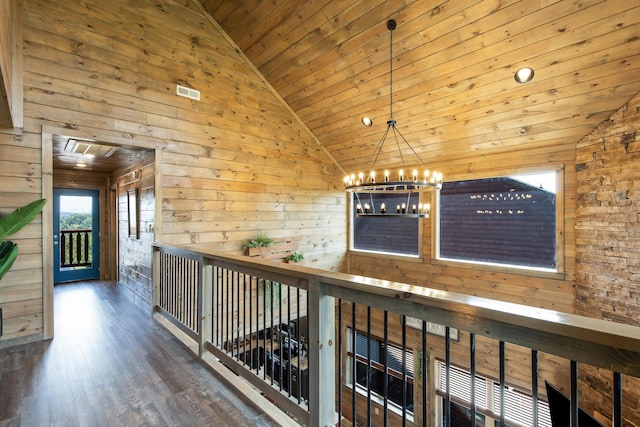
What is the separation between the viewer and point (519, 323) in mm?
970

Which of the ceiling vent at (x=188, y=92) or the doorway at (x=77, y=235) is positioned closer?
the ceiling vent at (x=188, y=92)

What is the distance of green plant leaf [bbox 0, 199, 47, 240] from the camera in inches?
108

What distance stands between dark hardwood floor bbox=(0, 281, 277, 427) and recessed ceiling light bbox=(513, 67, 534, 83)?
424 centimetres

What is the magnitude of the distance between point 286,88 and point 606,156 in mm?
4548

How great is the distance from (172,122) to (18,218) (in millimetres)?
2008

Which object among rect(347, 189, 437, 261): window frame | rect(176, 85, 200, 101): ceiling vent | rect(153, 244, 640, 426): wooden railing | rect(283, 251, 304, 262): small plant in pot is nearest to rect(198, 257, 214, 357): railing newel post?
rect(153, 244, 640, 426): wooden railing

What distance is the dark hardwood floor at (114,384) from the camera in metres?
1.98

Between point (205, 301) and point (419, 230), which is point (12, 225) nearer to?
point (205, 301)

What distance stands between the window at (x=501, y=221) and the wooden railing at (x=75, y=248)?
706 centimetres

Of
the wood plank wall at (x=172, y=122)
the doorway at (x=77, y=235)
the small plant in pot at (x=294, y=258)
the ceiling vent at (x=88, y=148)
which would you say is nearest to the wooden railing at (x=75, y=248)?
the doorway at (x=77, y=235)

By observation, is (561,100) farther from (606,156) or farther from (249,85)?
(249,85)

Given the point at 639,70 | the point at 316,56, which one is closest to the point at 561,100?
the point at 639,70

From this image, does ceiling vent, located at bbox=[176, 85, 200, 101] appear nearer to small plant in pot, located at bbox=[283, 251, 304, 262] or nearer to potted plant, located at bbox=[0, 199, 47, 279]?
potted plant, located at bbox=[0, 199, 47, 279]

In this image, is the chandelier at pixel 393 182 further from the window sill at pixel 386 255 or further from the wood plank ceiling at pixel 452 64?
the window sill at pixel 386 255
